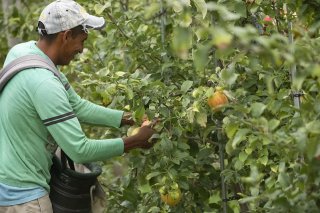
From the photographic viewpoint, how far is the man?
352cm

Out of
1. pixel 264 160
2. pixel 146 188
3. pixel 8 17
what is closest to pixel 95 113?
pixel 146 188

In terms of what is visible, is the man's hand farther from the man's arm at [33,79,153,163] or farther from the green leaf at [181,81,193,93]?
the man's arm at [33,79,153,163]

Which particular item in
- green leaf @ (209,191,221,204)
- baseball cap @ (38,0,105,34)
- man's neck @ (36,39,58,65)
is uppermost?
baseball cap @ (38,0,105,34)

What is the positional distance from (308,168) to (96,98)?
2464 mm

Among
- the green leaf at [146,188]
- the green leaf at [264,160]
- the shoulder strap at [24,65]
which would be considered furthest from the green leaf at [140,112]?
the green leaf at [264,160]

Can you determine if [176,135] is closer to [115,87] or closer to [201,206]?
[115,87]

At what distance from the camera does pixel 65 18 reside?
3764 mm

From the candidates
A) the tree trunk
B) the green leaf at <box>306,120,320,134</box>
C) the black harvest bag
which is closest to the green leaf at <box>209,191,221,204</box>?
the black harvest bag

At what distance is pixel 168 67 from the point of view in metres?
4.33

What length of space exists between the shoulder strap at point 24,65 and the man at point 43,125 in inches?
0.9

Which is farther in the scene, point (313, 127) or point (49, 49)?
point (49, 49)

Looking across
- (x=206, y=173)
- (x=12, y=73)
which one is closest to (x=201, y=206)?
(x=206, y=173)

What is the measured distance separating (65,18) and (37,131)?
1.91ft

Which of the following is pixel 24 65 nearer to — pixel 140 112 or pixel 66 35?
pixel 66 35
